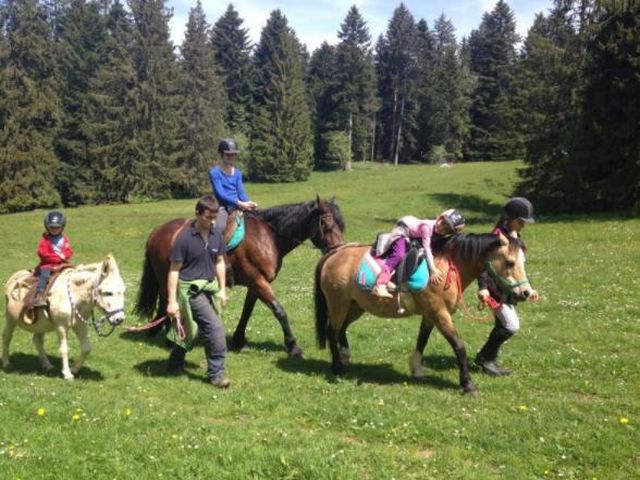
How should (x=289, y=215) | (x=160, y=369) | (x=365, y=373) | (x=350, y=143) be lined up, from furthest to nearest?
(x=350, y=143), (x=289, y=215), (x=160, y=369), (x=365, y=373)

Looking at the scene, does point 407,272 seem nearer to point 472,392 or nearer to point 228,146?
point 472,392

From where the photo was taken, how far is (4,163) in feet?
172

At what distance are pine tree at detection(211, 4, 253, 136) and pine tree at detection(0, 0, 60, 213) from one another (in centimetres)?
2942

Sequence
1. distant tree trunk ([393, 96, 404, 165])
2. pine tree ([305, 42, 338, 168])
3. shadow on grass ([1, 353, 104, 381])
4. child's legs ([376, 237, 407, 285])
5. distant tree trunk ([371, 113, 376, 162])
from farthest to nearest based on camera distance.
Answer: distant tree trunk ([371, 113, 376, 162]) → distant tree trunk ([393, 96, 404, 165]) → pine tree ([305, 42, 338, 168]) → shadow on grass ([1, 353, 104, 381]) → child's legs ([376, 237, 407, 285])

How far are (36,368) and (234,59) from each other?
274 feet

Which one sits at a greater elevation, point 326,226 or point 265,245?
point 326,226

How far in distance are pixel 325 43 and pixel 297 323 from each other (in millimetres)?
88958

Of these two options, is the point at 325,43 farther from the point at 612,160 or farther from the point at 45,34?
the point at 612,160

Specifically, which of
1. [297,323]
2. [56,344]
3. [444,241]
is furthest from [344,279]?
[56,344]

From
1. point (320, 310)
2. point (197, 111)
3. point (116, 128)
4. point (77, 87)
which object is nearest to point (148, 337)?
point (320, 310)

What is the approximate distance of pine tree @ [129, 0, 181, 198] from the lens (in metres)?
59.0

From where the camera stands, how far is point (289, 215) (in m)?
11.1

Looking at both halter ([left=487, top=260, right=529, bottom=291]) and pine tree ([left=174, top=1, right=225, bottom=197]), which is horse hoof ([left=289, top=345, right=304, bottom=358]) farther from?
pine tree ([left=174, top=1, right=225, bottom=197])

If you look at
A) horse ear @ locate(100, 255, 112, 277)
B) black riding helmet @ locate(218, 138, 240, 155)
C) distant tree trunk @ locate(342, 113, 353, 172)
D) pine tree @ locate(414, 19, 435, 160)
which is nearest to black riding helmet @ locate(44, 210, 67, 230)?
horse ear @ locate(100, 255, 112, 277)
